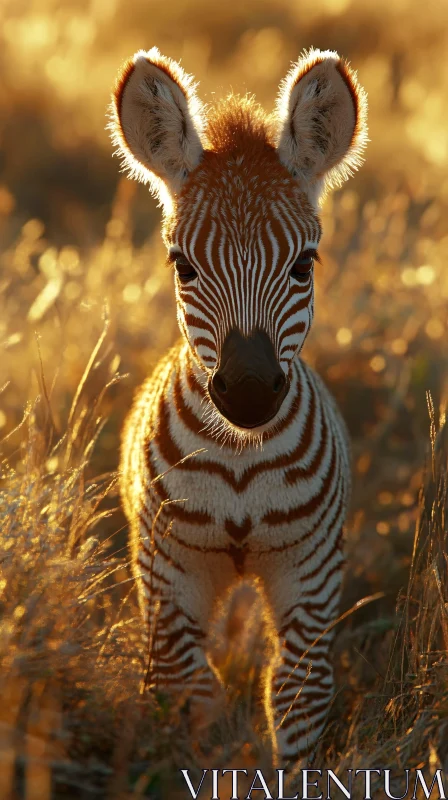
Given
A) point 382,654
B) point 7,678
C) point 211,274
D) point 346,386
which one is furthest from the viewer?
point 346,386

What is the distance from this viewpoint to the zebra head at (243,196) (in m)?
4.30

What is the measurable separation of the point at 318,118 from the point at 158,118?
2.80ft

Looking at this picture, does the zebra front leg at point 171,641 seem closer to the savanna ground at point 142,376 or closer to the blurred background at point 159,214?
the savanna ground at point 142,376

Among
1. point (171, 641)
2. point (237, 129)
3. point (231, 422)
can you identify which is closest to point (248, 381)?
point (231, 422)

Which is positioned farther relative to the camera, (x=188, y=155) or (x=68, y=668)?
(x=188, y=155)

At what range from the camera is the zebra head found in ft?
14.1

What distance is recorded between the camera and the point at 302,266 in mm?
4641

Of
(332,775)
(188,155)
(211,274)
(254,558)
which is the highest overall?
(188,155)

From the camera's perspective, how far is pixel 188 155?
4.86 meters

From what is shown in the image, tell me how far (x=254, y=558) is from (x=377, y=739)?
1.07m

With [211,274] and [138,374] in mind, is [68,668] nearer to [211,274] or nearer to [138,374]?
[211,274]

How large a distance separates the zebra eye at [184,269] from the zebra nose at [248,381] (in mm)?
510

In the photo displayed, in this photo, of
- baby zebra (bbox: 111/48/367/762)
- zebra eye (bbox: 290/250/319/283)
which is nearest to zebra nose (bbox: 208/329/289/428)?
baby zebra (bbox: 111/48/367/762)

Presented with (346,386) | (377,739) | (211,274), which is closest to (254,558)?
(377,739)
